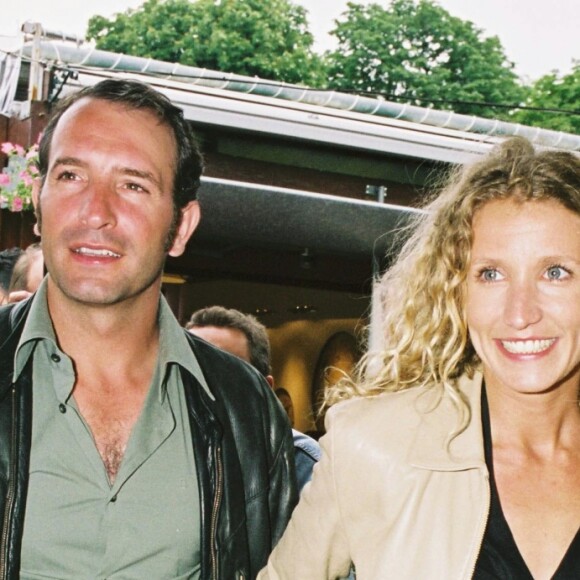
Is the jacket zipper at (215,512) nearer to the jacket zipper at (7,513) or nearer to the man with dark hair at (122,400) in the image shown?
the man with dark hair at (122,400)

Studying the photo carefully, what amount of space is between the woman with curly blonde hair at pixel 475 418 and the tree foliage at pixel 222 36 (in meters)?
32.1

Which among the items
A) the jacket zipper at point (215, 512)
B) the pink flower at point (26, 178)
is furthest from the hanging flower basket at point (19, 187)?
the jacket zipper at point (215, 512)

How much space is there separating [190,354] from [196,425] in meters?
0.21

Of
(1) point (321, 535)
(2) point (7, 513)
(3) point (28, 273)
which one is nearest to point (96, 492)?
(2) point (7, 513)

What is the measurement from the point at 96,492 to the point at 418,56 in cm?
3825

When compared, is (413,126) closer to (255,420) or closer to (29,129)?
(29,129)

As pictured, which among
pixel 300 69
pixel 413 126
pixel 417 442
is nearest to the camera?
pixel 417 442

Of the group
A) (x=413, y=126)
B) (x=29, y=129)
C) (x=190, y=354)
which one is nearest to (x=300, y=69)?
(x=413, y=126)

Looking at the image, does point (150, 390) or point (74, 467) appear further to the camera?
point (150, 390)

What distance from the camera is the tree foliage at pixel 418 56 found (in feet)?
119

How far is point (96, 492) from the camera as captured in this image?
220 cm

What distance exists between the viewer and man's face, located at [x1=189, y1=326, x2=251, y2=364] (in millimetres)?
Result: 4133

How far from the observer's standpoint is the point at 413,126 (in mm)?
11906

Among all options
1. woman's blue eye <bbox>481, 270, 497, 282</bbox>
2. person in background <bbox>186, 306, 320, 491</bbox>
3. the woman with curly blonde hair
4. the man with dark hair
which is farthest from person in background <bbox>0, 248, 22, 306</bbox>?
woman's blue eye <bbox>481, 270, 497, 282</bbox>
